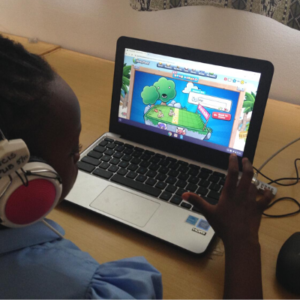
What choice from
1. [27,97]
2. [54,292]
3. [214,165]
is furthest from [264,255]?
[27,97]

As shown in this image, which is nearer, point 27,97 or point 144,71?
point 27,97

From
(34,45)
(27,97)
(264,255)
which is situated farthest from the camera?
(34,45)

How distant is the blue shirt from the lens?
412mm

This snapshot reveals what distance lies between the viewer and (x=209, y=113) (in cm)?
77

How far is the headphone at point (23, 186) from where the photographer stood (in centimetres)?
35

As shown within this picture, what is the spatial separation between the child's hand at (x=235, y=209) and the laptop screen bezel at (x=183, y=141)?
0.20 meters

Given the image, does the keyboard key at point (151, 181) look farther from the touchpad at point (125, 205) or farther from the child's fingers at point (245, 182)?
the child's fingers at point (245, 182)

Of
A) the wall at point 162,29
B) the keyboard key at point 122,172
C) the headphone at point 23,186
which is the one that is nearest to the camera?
the headphone at point 23,186

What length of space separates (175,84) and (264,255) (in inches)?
16.6

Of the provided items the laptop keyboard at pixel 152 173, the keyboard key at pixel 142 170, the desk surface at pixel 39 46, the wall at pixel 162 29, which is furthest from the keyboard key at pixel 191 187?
the desk surface at pixel 39 46

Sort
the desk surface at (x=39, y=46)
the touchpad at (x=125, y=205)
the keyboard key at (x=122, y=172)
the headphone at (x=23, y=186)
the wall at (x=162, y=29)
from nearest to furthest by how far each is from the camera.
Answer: the headphone at (x=23, y=186), the touchpad at (x=125, y=205), the keyboard key at (x=122, y=172), the wall at (x=162, y=29), the desk surface at (x=39, y=46)

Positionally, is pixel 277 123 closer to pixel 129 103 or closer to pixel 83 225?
pixel 129 103

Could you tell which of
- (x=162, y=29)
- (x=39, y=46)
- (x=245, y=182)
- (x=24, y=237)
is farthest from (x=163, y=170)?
(x=39, y=46)

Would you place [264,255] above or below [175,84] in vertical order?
below
